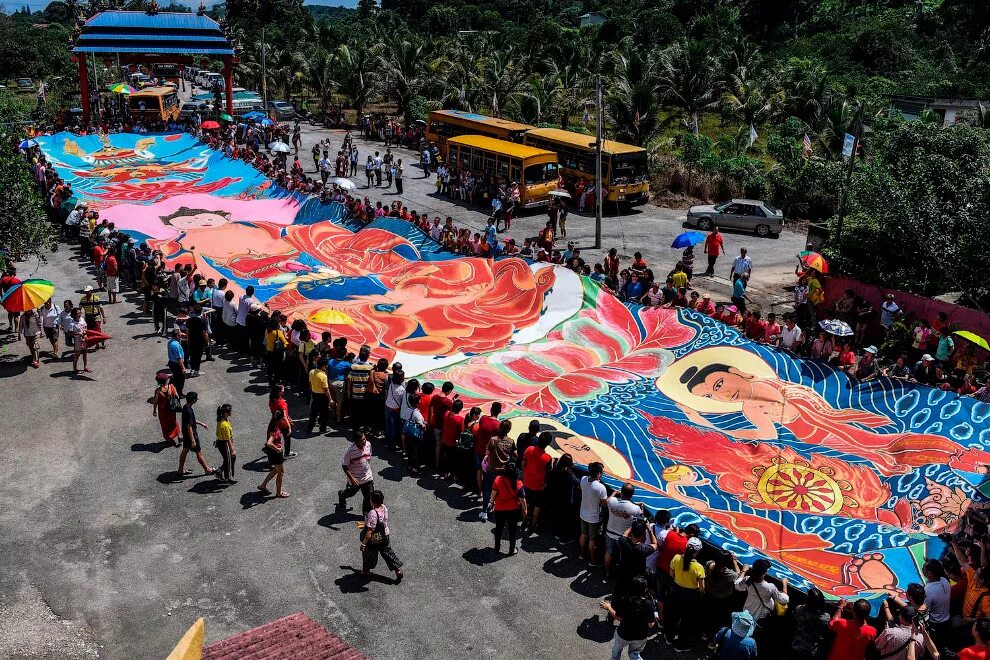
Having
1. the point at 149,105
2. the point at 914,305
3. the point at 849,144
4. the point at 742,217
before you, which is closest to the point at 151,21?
the point at 149,105

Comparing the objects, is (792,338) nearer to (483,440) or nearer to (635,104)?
(483,440)

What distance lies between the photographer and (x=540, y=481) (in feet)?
39.1

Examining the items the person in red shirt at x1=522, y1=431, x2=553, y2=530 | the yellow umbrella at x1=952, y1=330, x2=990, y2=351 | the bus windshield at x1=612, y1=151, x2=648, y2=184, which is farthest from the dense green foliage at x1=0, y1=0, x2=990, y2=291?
the person in red shirt at x1=522, y1=431, x2=553, y2=530

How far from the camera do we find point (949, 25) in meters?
66.8

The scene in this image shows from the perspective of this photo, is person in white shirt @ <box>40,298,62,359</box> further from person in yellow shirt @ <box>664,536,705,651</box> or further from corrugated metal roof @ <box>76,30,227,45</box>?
corrugated metal roof @ <box>76,30,227,45</box>

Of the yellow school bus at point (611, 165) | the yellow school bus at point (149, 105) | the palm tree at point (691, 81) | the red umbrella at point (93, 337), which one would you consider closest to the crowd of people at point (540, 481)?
the red umbrella at point (93, 337)

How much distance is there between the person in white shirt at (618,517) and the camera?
10.8 metres

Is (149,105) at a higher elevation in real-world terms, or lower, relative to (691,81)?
lower

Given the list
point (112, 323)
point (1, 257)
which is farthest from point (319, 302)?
point (1, 257)

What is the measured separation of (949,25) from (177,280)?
217 ft

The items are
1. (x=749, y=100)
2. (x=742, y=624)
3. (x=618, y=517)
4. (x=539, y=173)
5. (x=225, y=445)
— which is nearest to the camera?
(x=742, y=624)

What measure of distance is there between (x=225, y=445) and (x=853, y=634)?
8.85 meters

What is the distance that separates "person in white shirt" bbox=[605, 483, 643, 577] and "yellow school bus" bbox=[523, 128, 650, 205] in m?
23.3

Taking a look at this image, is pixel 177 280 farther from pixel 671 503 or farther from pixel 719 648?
pixel 719 648
